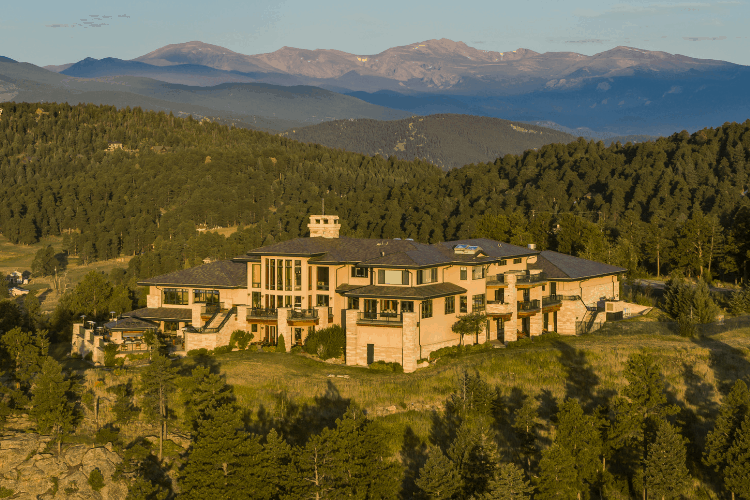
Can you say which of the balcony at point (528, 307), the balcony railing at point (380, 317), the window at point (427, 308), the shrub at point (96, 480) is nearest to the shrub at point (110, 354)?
the shrub at point (96, 480)

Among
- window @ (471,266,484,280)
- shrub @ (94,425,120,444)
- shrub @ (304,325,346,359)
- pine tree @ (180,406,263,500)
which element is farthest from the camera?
window @ (471,266,484,280)

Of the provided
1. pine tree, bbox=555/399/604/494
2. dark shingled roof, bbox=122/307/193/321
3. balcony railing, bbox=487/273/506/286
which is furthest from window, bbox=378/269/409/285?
pine tree, bbox=555/399/604/494

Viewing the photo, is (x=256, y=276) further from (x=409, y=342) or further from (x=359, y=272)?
(x=409, y=342)

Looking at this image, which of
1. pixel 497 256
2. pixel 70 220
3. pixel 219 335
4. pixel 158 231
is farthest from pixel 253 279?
pixel 70 220

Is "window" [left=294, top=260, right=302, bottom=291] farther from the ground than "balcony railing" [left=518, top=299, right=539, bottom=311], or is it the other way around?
"window" [left=294, top=260, right=302, bottom=291]

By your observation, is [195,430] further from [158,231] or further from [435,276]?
[158,231]

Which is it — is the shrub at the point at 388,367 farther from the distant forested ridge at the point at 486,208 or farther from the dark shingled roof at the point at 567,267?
the distant forested ridge at the point at 486,208

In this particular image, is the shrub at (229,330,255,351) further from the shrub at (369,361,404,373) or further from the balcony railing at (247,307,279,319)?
the shrub at (369,361,404,373)
